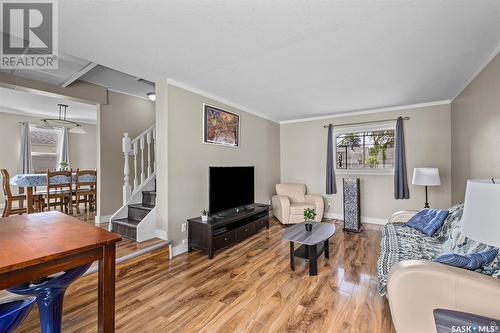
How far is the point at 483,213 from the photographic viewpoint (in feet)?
3.14

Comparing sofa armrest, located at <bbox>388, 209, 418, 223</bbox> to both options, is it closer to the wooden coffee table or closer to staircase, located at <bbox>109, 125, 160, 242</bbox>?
the wooden coffee table

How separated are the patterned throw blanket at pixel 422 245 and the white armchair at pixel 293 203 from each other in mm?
1730

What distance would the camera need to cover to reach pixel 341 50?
218 cm

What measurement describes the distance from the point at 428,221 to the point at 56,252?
3571 millimetres

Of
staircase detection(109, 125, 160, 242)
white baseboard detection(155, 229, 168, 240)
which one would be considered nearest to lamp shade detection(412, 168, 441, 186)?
white baseboard detection(155, 229, 168, 240)

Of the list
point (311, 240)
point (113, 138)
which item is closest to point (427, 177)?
point (311, 240)

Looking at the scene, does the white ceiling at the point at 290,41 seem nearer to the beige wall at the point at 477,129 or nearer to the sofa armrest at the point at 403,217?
the beige wall at the point at 477,129

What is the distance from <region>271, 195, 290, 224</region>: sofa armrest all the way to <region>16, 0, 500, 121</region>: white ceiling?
2.25 m

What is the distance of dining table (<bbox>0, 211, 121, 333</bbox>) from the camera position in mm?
917

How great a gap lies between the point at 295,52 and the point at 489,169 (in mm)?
2410

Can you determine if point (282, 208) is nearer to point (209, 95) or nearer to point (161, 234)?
point (161, 234)

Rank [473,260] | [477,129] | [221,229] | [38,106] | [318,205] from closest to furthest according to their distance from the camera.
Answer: [473,260]
[477,129]
[221,229]
[318,205]
[38,106]

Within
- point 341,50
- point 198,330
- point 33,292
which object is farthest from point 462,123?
point 33,292

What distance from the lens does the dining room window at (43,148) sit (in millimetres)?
6160
